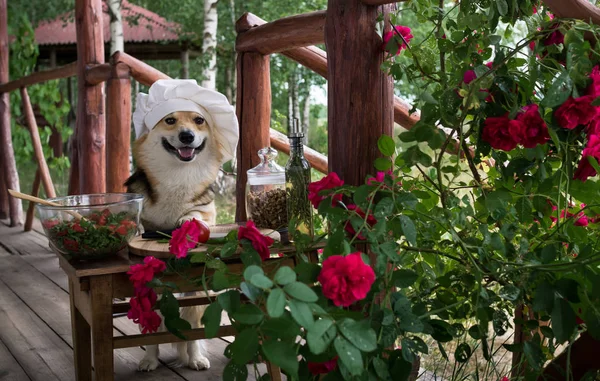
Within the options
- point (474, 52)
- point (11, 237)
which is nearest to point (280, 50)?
point (474, 52)

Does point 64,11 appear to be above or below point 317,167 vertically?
above

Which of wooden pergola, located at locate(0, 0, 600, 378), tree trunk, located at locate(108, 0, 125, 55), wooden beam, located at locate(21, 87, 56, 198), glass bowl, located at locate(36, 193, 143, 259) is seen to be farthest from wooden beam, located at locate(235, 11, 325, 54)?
tree trunk, located at locate(108, 0, 125, 55)

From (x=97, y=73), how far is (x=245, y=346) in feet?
9.82

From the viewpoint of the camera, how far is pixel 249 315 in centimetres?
114

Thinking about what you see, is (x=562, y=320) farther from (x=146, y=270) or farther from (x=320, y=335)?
(x=146, y=270)

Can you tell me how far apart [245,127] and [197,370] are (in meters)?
0.82

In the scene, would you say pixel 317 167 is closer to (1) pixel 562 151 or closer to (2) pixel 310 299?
(1) pixel 562 151

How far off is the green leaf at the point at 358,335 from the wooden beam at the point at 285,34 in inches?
50.3

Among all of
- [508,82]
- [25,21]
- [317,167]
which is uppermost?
[25,21]

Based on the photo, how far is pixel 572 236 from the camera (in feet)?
4.99

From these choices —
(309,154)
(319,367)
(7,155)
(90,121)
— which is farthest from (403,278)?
(7,155)

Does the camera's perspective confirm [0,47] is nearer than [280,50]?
No

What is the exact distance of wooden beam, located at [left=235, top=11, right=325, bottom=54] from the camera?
228cm

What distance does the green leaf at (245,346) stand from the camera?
1.18m
